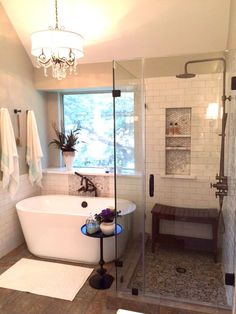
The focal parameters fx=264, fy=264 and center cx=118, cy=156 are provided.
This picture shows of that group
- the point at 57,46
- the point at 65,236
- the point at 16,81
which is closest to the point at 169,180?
the point at 65,236

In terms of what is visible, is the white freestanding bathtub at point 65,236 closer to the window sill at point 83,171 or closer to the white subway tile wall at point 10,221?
the white subway tile wall at point 10,221

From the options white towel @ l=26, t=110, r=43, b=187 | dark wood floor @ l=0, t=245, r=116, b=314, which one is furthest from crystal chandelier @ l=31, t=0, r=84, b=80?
dark wood floor @ l=0, t=245, r=116, b=314

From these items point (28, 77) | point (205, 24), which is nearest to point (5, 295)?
point (28, 77)

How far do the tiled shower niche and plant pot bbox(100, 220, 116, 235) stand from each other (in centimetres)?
115

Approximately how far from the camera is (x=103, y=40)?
11.0 ft

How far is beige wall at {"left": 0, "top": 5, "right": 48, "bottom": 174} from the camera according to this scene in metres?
3.28

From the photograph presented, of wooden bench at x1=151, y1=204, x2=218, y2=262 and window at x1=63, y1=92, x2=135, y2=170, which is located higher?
window at x1=63, y1=92, x2=135, y2=170

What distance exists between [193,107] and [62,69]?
5.35 ft

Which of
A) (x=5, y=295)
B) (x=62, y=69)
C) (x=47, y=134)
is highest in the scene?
(x=62, y=69)

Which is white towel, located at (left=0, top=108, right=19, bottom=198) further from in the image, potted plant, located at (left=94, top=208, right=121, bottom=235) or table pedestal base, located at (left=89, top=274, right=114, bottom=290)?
table pedestal base, located at (left=89, top=274, right=114, bottom=290)

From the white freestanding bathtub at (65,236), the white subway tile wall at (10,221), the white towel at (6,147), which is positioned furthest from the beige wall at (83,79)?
the white freestanding bathtub at (65,236)

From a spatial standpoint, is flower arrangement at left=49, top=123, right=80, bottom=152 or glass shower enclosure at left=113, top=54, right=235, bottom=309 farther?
flower arrangement at left=49, top=123, right=80, bottom=152

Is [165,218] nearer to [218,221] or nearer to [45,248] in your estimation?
[218,221]

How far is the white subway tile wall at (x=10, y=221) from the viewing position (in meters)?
3.30
